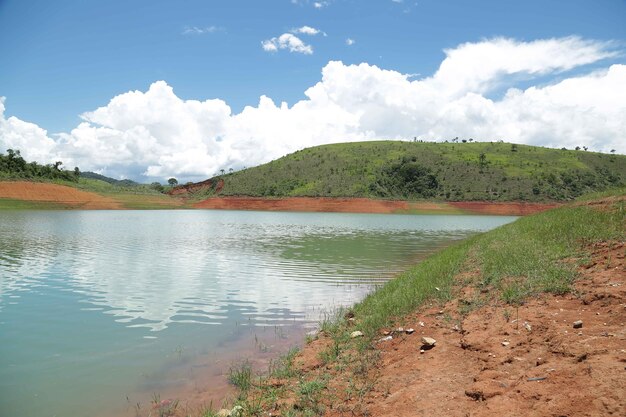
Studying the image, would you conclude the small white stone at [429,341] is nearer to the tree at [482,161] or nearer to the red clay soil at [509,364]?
the red clay soil at [509,364]

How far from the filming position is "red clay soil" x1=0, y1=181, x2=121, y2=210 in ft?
319

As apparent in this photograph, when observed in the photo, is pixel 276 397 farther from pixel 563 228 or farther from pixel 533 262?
pixel 563 228

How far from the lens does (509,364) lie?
717 cm

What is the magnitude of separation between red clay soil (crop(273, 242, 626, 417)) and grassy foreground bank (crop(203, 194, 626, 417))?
0.21 metres

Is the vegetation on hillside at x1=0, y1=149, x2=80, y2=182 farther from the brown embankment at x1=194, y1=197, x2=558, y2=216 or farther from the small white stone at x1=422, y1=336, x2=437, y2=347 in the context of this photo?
the small white stone at x1=422, y1=336, x2=437, y2=347

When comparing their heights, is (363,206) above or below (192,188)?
below

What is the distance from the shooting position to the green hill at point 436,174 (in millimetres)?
133875

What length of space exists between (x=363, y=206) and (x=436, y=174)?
141ft

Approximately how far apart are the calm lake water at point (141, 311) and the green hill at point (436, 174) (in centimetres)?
10585

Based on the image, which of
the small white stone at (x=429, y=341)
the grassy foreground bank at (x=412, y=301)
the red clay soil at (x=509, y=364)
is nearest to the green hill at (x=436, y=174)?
the grassy foreground bank at (x=412, y=301)

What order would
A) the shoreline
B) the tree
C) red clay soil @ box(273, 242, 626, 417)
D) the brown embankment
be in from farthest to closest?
the tree, the brown embankment, the shoreline, red clay soil @ box(273, 242, 626, 417)

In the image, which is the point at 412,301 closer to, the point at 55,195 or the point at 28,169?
the point at 55,195

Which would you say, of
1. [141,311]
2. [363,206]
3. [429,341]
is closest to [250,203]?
[363,206]

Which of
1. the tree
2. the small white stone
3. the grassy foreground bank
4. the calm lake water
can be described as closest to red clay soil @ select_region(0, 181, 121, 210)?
the calm lake water
